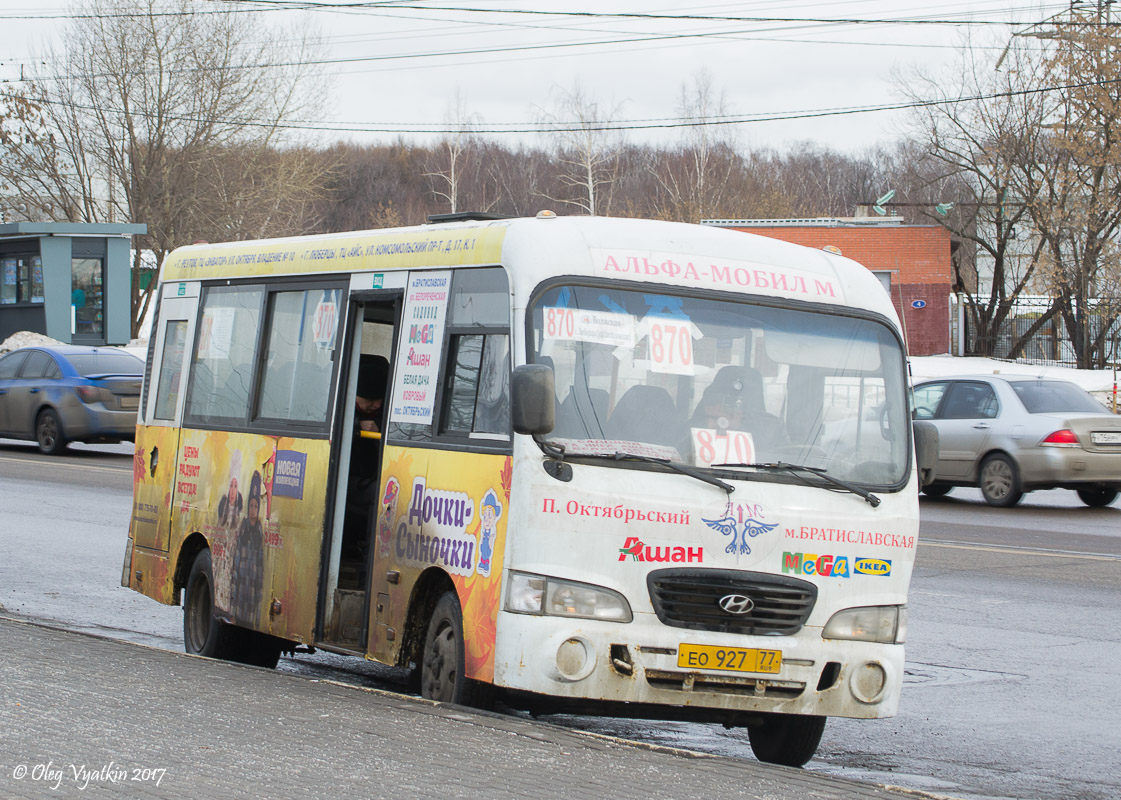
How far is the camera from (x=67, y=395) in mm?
22312

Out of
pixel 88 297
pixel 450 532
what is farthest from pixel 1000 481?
pixel 88 297

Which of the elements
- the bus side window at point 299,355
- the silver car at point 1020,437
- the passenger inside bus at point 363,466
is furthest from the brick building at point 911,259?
the passenger inside bus at point 363,466

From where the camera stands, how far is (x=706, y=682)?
5.97 metres

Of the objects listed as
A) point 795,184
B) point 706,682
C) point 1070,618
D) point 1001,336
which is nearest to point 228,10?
point 1001,336

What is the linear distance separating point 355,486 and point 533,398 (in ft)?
7.33

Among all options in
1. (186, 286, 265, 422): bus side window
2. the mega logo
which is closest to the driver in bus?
the mega logo

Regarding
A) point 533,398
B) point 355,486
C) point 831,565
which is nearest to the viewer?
point 533,398

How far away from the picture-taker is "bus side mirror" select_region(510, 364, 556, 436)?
5746 millimetres

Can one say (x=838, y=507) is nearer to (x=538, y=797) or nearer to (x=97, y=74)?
(x=538, y=797)

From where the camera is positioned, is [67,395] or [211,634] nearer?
[211,634]

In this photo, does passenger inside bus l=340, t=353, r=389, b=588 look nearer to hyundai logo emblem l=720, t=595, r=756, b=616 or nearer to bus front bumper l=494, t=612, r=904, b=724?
bus front bumper l=494, t=612, r=904, b=724

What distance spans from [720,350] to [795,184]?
10303cm

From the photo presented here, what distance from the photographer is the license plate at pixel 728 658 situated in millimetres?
5922

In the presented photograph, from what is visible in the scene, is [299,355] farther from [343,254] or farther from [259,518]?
[259,518]
